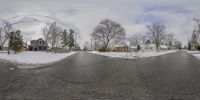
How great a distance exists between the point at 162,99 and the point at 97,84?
2647mm

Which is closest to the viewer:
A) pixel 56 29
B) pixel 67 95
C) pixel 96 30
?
pixel 67 95

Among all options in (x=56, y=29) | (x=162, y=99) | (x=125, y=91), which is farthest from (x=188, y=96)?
(x=56, y=29)

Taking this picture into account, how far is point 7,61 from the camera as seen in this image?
17.5 metres

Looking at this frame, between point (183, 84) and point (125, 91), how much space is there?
6.78ft

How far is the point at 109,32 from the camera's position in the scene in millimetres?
12039

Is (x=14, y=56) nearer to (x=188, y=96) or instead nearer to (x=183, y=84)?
(x=183, y=84)

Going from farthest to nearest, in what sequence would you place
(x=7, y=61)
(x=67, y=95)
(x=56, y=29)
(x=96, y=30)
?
(x=7, y=61)
(x=56, y=29)
(x=96, y=30)
(x=67, y=95)

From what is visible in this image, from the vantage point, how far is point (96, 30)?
37.2 ft

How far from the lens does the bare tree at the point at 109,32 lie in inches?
422

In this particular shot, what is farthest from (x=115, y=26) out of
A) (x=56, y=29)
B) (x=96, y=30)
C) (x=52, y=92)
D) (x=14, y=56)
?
(x=14, y=56)

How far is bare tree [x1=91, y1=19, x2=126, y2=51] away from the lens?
1072 cm

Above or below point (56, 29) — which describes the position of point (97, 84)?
below

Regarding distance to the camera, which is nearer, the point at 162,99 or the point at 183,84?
the point at 162,99

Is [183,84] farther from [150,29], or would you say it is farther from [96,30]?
[96,30]
